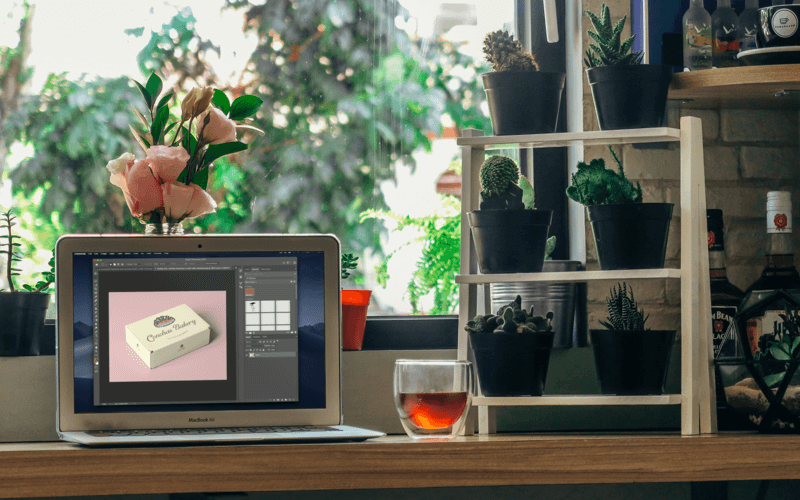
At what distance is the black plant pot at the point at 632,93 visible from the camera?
1196 millimetres

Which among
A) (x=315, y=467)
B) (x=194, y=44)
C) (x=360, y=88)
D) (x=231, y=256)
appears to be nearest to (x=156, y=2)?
(x=194, y=44)

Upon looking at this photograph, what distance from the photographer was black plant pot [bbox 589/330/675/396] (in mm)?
1196

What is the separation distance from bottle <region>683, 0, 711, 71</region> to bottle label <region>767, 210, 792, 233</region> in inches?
11.2

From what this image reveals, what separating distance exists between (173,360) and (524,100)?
705 millimetres

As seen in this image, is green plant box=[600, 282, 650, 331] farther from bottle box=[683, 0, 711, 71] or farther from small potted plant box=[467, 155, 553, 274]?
bottle box=[683, 0, 711, 71]

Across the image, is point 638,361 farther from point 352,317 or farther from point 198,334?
point 198,334

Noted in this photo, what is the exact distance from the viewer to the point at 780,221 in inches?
50.1

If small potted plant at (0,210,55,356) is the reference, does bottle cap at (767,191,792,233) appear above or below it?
above

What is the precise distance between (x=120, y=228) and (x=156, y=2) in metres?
0.47

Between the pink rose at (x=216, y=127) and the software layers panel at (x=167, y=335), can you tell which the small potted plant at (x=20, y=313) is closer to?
the software layers panel at (x=167, y=335)

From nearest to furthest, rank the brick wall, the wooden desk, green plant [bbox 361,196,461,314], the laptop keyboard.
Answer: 1. the wooden desk
2. the laptop keyboard
3. the brick wall
4. green plant [bbox 361,196,461,314]

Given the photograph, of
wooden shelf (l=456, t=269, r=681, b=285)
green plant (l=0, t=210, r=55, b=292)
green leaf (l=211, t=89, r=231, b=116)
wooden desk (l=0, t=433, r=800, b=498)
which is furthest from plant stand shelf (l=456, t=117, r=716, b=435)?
green plant (l=0, t=210, r=55, b=292)

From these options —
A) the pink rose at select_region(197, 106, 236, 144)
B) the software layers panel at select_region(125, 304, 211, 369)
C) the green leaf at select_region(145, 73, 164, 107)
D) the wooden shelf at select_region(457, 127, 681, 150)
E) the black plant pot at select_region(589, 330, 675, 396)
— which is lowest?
the black plant pot at select_region(589, 330, 675, 396)

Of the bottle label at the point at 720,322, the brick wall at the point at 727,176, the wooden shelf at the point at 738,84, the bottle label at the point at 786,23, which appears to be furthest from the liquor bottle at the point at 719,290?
the bottle label at the point at 786,23
